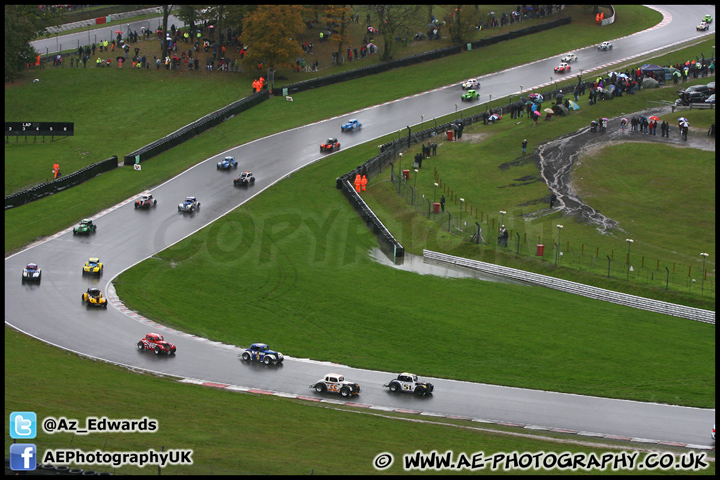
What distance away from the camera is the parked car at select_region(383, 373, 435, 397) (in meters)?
44.6

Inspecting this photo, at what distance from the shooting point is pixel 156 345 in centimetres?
4862

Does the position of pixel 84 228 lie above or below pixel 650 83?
below

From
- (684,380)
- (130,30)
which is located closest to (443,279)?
(684,380)

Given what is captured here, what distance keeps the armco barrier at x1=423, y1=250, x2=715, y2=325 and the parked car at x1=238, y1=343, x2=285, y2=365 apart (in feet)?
68.6

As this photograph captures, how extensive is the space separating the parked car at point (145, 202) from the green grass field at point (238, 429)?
28.9m

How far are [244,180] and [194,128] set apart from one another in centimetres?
1542

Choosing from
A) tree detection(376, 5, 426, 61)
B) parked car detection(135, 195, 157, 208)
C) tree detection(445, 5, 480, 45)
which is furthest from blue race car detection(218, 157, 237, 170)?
tree detection(445, 5, 480, 45)

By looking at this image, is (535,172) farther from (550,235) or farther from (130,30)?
(130,30)

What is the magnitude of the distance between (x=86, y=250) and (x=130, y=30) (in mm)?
64545

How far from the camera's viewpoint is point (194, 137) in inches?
3580

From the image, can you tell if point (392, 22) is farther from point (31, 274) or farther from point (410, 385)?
point (410, 385)

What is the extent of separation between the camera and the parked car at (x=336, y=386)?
4422 cm

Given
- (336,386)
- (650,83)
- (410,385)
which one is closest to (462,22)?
(650,83)

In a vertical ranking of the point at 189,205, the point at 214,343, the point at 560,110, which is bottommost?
the point at 214,343
